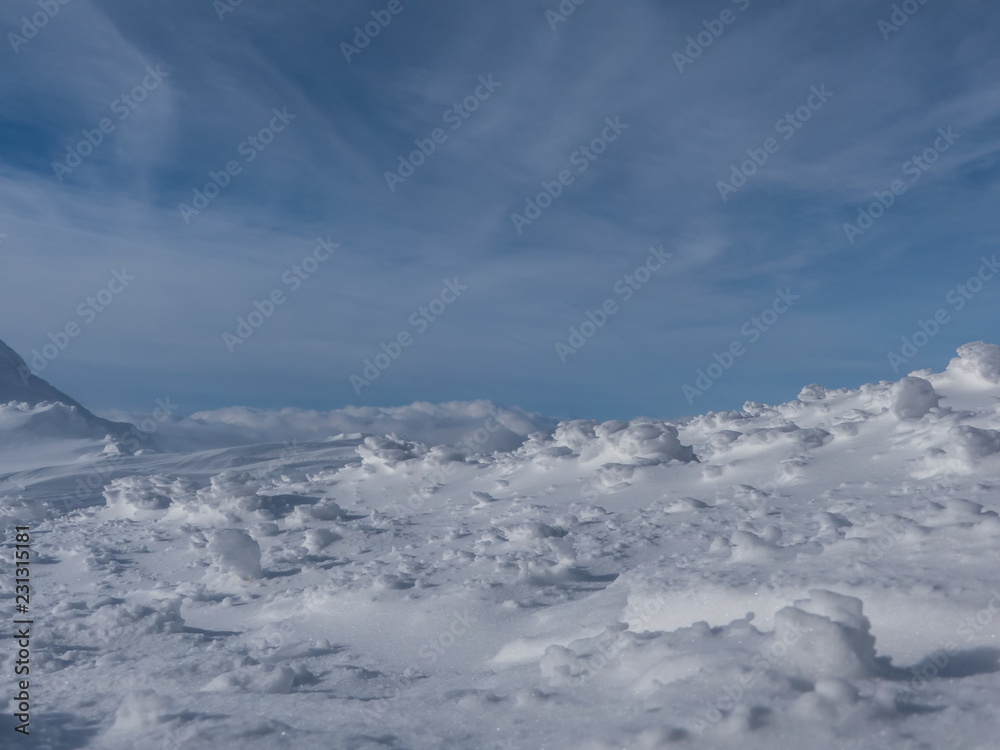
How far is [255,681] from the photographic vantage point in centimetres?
455

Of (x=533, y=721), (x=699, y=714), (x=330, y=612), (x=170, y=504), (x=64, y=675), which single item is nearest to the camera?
(x=699, y=714)

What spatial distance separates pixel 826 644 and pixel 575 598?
128 inches

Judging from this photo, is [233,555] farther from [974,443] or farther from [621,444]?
[974,443]

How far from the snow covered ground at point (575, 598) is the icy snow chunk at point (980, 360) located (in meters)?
0.04

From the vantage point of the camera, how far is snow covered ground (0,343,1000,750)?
3342 mm

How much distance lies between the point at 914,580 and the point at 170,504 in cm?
1406

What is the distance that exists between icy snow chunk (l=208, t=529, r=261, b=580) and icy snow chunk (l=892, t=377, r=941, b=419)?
9034mm

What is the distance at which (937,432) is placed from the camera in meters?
8.76

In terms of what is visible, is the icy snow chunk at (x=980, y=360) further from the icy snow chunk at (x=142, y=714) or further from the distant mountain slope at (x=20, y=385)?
the distant mountain slope at (x=20, y=385)

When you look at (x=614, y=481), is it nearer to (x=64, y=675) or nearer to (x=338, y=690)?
(x=338, y=690)

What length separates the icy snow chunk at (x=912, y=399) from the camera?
9875 mm

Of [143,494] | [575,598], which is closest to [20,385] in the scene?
Answer: [143,494]

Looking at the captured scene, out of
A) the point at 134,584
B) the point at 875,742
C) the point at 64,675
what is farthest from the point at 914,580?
the point at 134,584

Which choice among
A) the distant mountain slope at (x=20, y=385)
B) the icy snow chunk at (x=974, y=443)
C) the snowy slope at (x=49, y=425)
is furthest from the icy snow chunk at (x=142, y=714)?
the distant mountain slope at (x=20, y=385)
